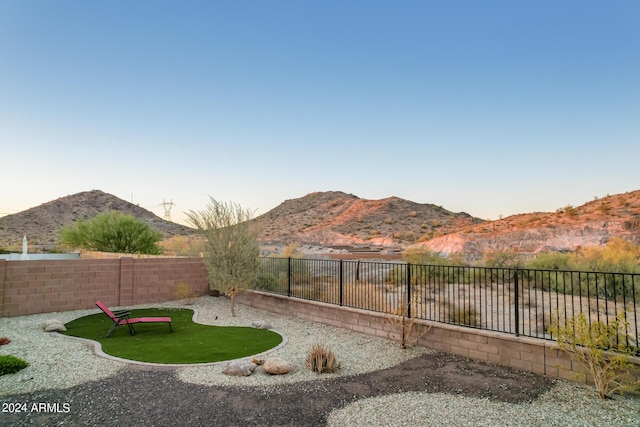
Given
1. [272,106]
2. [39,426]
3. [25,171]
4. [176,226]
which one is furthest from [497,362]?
[176,226]

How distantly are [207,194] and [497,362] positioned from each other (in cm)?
982

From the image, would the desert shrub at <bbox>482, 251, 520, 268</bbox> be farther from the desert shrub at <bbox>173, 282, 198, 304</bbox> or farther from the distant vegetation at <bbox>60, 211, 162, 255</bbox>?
the distant vegetation at <bbox>60, 211, 162, 255</bbox>

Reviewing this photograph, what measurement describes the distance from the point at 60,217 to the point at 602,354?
72.6m

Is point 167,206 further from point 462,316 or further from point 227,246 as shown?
point 462,316

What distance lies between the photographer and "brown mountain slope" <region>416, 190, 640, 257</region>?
2411 centimetres

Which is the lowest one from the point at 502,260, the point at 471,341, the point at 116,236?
the point at 471,341

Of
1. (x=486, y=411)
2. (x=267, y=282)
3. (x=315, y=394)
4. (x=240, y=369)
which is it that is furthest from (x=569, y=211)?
(x=240, y=369)

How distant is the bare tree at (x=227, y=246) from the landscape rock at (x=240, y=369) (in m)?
5.77

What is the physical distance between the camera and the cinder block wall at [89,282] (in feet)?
37.9

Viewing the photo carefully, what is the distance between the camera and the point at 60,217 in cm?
5978

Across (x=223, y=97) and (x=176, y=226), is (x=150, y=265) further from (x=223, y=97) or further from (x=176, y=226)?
(x=176, y=226)

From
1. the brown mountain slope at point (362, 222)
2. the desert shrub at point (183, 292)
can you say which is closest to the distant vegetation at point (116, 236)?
the desert shrub at point (183, 292)

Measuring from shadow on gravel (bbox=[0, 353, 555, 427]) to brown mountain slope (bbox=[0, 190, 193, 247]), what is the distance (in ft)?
164

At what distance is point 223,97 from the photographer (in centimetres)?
1850
